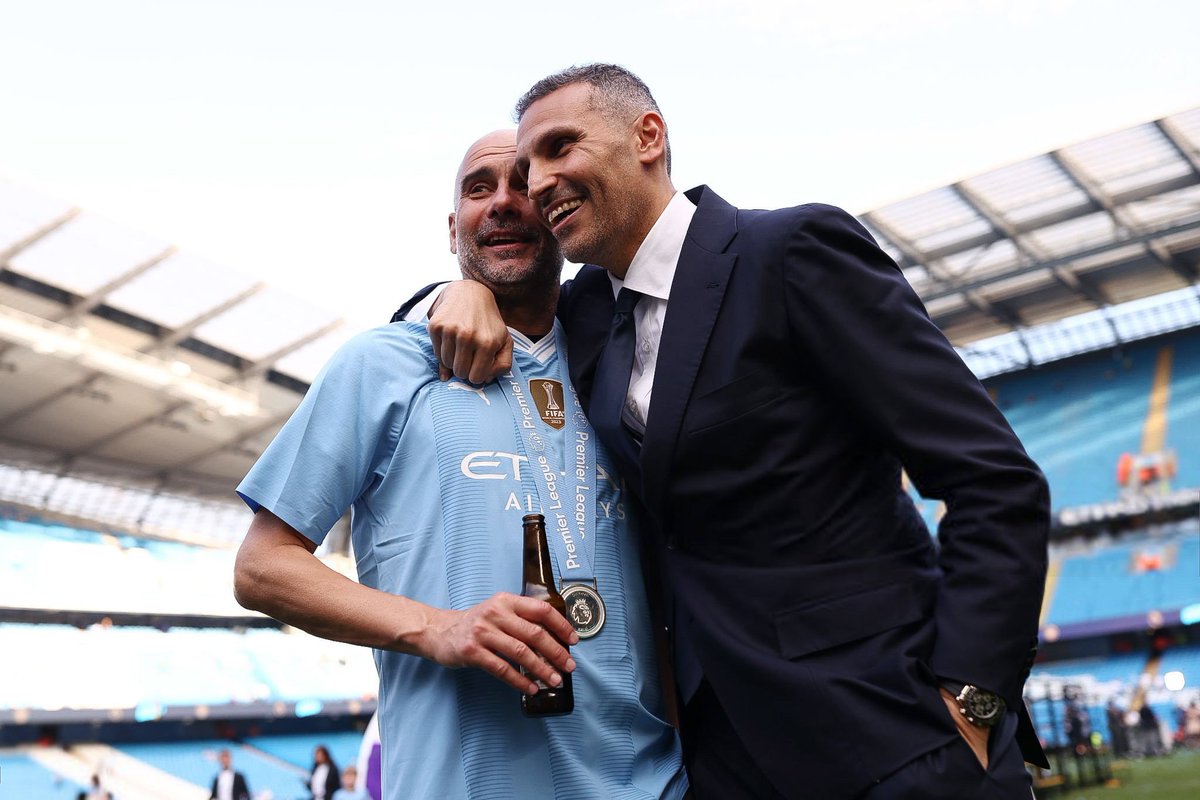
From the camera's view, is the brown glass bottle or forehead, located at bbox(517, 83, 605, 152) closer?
the brown glass bottle

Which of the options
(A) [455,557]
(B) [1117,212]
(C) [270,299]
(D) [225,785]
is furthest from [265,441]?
(A) [455,557]

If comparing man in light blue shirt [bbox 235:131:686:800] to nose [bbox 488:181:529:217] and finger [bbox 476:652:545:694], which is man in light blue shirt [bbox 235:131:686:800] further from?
nose [bbox 488:181:529:217]

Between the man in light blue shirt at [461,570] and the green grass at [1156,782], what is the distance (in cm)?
1320

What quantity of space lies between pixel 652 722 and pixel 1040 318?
24724 millimetres

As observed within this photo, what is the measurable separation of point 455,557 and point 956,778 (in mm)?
947

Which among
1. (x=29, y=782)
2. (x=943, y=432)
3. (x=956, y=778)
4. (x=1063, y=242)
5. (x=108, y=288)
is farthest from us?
(x=1063, y=242)

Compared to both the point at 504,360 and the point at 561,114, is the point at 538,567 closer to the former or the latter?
the point at 504,360

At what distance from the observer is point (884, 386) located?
189cm

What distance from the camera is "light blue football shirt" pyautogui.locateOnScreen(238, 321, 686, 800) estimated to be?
2020mm

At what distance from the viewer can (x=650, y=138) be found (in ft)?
7.77

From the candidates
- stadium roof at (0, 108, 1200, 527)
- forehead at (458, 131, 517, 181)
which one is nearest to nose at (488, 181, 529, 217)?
forehead at (458, 131, 517, 181)

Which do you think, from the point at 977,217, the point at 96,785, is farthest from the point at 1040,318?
the point at 96,785

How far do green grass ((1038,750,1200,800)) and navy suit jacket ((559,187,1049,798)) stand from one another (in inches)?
523

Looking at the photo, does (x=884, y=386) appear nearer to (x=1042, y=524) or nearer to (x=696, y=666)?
(x=1042, y=524)
